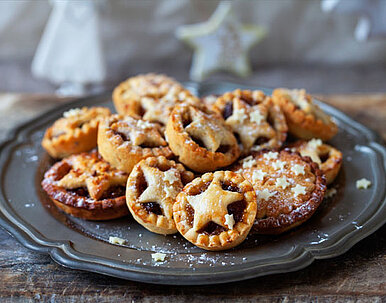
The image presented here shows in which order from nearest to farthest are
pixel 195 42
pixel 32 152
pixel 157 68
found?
pixel 32 152 < pixel 195 42 < pixel 157 68

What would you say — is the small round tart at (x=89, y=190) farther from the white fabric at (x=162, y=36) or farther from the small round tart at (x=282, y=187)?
the white fabric at (x=162, y=36)

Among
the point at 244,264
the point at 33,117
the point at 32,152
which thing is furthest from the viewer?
the point at 33,117

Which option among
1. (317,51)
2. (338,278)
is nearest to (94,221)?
(338,278)

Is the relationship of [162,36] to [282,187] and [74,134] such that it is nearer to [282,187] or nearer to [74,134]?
[74,134]

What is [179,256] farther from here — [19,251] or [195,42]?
[195,42]

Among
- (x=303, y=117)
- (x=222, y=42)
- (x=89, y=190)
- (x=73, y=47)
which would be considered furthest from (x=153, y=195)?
(x=73, y=47)
